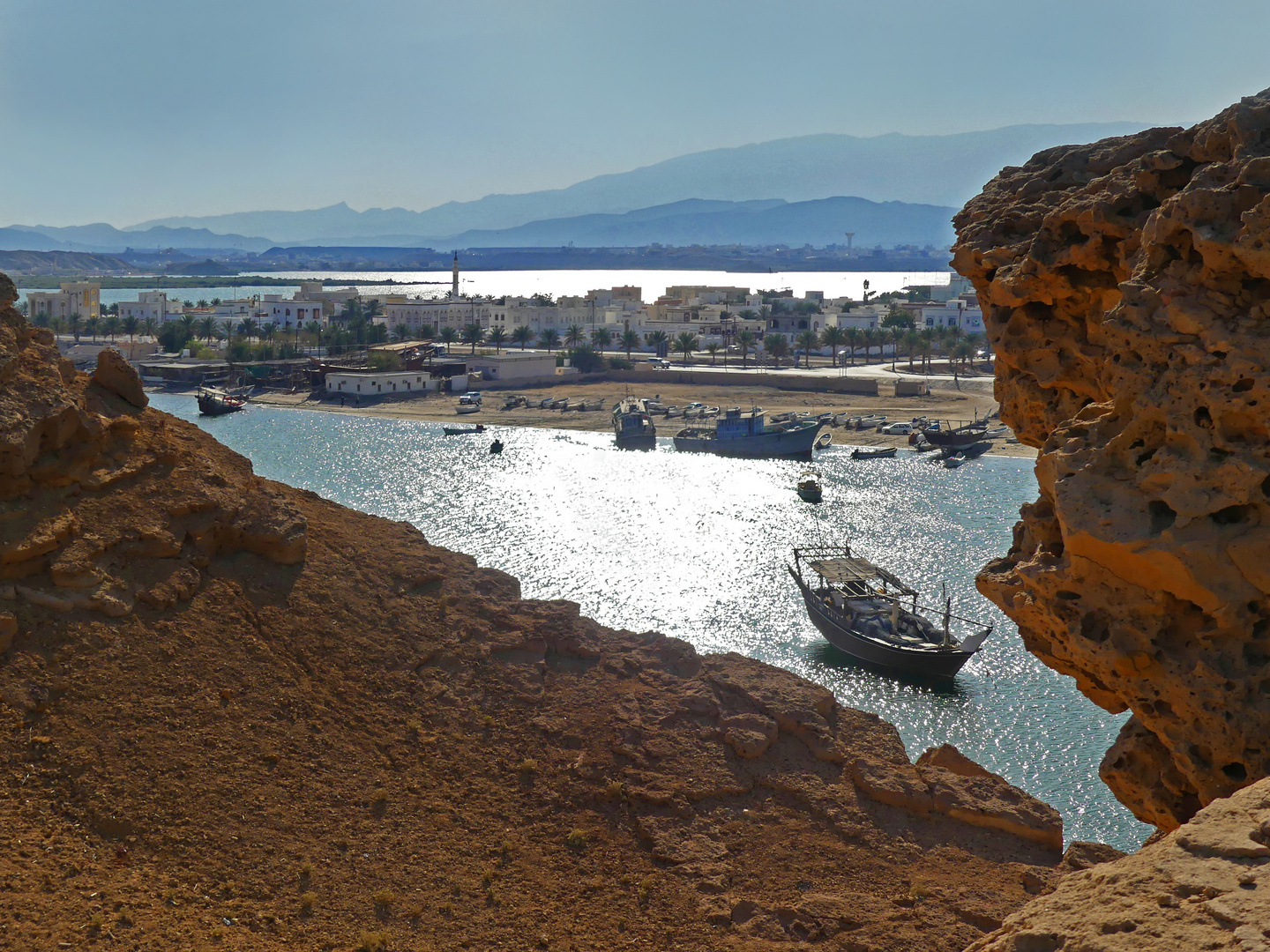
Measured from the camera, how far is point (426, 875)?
30.8 feet

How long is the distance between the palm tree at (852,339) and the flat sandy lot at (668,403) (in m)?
15.3

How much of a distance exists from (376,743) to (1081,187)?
8.25m

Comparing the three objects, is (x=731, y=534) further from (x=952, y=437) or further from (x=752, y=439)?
(x=952, y=437)

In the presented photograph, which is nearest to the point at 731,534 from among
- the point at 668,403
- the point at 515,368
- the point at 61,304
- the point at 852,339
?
the point at 668,403

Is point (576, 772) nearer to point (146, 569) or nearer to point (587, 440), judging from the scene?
point (146, 569)

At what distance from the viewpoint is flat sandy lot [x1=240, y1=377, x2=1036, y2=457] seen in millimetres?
68188

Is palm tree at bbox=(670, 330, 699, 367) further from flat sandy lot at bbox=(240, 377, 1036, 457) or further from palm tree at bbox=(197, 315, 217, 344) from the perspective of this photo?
palm tree at bbox=(197, 315, 217, 344)

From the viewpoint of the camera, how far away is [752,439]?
5981cm

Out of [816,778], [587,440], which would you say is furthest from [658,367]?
[816,778]

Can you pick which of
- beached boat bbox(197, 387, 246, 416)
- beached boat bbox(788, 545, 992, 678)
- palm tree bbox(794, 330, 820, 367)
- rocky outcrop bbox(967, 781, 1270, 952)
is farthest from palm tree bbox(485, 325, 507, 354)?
rocky outcrop bbox(967, 781, 1270, 952)

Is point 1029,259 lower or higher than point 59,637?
higher

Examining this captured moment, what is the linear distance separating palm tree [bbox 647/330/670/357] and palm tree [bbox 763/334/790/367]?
9.14 metres

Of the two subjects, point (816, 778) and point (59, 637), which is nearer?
point (59, 637)

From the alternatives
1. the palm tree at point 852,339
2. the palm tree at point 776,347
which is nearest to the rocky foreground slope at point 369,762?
the palm tree at point 776,347
